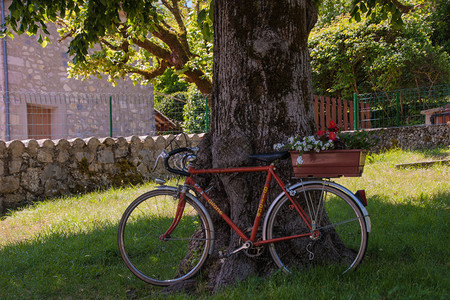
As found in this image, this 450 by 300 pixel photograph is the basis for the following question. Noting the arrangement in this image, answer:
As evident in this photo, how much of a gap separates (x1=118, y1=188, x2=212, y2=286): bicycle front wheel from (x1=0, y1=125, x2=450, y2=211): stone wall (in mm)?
4219

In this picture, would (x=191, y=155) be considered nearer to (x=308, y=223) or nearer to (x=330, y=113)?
(x=308, y=223)

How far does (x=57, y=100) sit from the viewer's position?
1176 centimetres

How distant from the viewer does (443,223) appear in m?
4.15

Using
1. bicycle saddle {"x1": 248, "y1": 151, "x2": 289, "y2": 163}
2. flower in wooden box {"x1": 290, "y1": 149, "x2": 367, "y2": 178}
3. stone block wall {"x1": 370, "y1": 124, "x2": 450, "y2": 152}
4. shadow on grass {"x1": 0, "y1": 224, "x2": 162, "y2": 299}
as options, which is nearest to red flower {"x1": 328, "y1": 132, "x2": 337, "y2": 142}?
flower in wooden box {"x1": 290, "y1": 149, "x2": 367, "y2": 178}

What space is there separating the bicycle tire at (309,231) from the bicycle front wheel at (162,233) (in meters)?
0.53

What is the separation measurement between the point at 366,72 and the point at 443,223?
1156 cm

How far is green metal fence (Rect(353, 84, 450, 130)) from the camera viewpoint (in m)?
11.0

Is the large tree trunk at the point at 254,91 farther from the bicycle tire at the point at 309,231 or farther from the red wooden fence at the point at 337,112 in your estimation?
→ the red wooden fence at the point at 337,112

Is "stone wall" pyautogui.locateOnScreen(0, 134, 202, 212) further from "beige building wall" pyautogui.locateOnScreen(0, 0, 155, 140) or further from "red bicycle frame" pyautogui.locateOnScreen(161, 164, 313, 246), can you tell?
"red bicycle frame" pyautogui.locateOnScreen(161, 164, 313, 246)

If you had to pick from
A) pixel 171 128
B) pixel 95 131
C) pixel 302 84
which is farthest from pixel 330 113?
pixel 302 84

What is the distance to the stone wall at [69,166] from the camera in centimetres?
730

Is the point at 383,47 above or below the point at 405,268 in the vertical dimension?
above

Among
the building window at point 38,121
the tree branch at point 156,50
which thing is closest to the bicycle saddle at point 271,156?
the building window at point 38,121

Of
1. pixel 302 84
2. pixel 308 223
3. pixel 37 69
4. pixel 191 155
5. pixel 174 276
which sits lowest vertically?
pixel 174 276
